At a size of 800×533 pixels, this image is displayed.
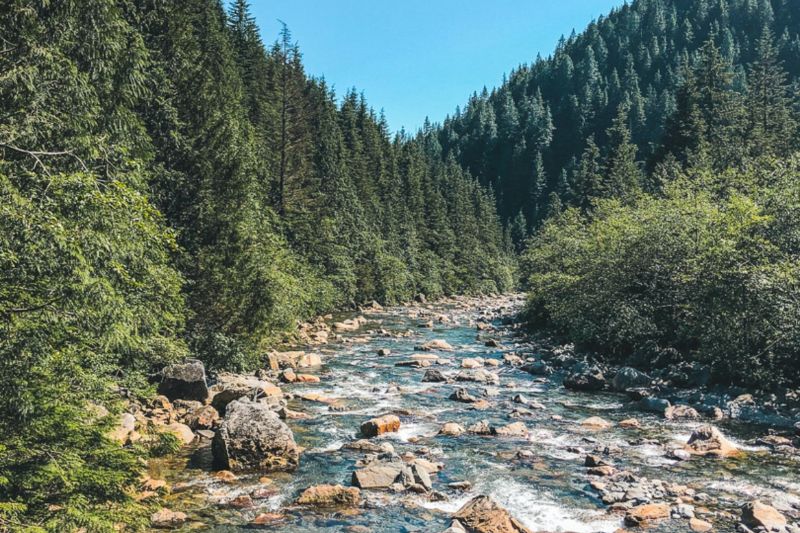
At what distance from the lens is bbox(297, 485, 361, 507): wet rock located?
9836 mm

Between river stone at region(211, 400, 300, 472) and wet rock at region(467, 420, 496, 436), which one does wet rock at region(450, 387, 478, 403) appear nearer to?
wet rock at region(467, 420, 496, 436)

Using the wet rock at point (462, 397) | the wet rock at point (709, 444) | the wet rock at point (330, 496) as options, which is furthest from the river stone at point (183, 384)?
the wet rock at point (709, 444)

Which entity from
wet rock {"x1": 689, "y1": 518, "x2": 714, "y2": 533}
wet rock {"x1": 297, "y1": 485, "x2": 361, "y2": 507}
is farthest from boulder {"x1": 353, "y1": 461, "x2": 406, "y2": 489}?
wet rock {"x1": 689, "y1": 518, "x2": 714, "y2": 533}

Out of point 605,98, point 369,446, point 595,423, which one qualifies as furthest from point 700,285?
point 605,98

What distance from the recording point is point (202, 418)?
14.1 m

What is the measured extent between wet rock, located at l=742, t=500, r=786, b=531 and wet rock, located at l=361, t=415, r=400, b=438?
833 centimetres

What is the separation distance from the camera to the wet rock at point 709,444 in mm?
12500

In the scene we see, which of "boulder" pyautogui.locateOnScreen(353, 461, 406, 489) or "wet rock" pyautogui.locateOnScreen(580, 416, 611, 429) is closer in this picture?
"boulder" pyautogui.locateOnScreen(353, 461, 406, 489)

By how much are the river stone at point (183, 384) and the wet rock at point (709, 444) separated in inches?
538

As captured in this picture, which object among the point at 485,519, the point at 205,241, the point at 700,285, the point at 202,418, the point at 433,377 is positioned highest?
the point at 205,241

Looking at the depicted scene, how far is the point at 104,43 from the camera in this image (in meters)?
10.6

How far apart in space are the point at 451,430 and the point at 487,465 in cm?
255

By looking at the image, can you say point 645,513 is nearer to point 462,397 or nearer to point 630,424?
point 630,424

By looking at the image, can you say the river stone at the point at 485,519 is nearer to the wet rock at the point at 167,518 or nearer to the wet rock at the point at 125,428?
the wet rock at the point at 167,518
